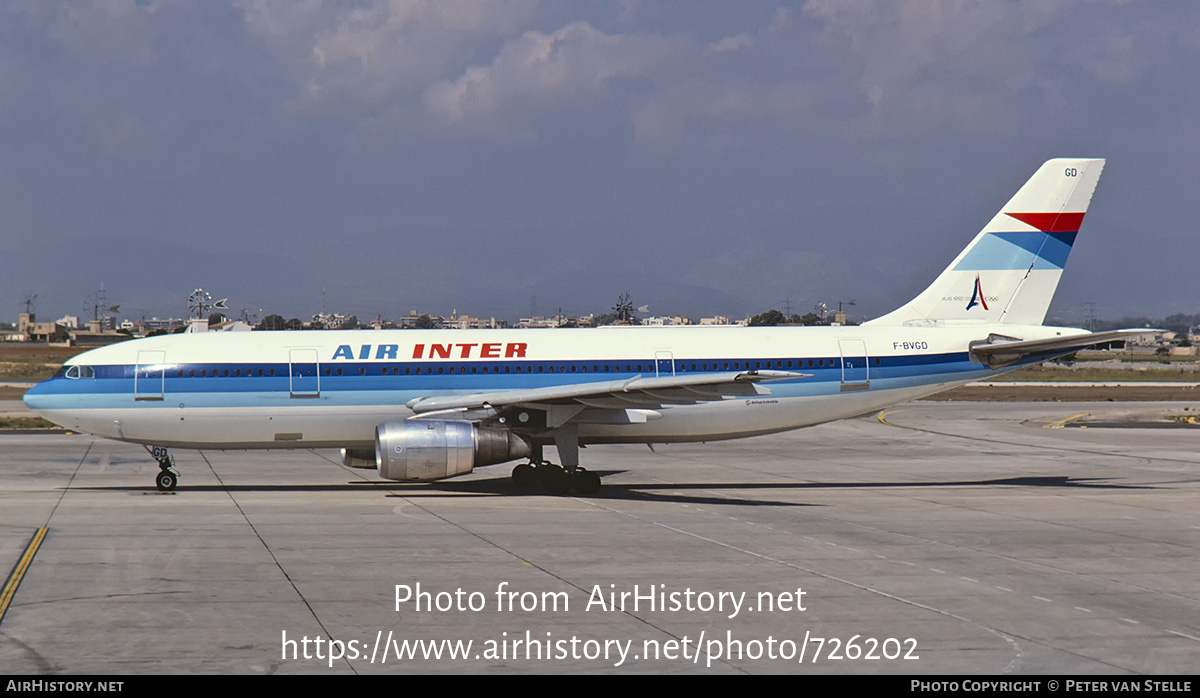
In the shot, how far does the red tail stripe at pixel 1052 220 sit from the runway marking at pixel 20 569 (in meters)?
26.8

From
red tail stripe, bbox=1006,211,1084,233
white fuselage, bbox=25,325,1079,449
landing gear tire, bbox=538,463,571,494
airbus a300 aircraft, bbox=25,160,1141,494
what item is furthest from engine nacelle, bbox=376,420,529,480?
red tail stripe, bbox=1006,211,1084,233

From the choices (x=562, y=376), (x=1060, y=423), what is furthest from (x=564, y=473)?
(x=1060, y=423)

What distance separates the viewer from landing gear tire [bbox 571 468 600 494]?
2872 centimetres

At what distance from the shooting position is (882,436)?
153 feet

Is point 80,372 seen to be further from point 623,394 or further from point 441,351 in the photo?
point 623,394

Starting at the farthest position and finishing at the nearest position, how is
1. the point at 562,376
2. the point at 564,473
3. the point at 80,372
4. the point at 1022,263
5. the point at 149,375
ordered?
the point at 1022,263, the point at 562,376, the point at 564,473, the point at 149,375, the point at 80,372

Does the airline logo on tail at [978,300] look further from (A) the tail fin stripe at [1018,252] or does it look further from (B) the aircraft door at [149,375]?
(B) the aircraft door at [149,375]

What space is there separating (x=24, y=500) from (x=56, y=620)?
13.4m

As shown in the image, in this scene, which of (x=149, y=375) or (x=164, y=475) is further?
(x=164, y=475)

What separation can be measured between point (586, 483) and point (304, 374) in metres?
7.77

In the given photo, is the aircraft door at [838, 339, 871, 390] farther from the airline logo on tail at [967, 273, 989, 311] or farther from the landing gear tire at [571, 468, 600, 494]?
the landing gear tire at [571, 468, 600, 494]

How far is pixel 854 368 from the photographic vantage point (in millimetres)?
30953
